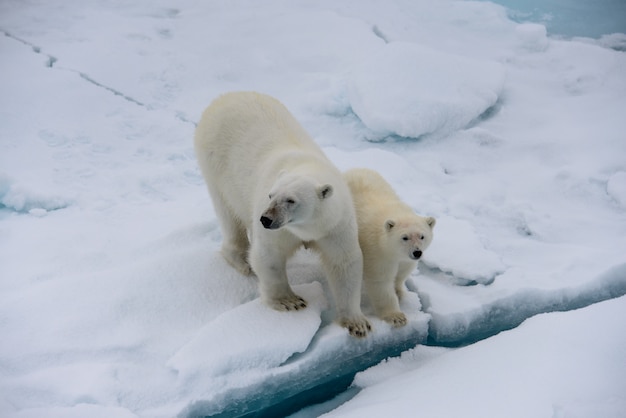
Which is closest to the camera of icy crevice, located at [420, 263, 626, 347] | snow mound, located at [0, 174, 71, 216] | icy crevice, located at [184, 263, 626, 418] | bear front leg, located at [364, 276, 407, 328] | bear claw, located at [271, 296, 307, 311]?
icy crevice, located at [184, 263, 626, 418]

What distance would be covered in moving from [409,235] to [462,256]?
0.83 m

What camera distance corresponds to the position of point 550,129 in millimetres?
5488

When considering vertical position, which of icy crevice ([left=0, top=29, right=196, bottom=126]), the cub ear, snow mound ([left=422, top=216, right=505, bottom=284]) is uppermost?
the cub ear

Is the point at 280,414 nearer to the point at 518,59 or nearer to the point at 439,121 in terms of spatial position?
the point at 439,121

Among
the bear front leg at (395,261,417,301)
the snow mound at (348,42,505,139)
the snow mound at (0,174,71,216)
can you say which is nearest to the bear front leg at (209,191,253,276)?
the bear front leg at (395,261,417,301)

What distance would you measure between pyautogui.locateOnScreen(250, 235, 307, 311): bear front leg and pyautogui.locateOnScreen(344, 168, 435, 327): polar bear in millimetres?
427

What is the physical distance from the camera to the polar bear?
3061 millimetres

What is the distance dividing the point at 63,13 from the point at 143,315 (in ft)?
18.4

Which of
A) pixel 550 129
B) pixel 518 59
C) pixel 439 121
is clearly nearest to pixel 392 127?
pixel 439 121

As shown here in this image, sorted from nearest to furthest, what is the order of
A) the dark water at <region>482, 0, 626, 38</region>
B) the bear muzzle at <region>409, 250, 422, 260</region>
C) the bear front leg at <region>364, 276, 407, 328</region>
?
the bear muzzle at <region>409, 250, 422, 260</region> → the bear front leg at <region>364, 276, 407, 328</region> → the dark water at <region>482, 0, 626, 38</region>

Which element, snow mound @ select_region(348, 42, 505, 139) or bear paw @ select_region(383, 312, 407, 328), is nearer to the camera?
bear paw @ select_region(383, 312, 407, 328)

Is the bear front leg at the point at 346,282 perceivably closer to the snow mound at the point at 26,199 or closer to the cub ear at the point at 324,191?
the cub ear at the point at 324,191

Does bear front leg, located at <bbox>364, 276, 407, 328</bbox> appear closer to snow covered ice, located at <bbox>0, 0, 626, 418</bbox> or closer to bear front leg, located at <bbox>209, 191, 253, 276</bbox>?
snow covered ice, located at <bbox>0, 0, 626, 418</bbox>

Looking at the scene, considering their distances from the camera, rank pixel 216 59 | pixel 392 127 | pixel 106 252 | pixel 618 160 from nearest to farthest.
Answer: pixel 106 252, pixel 618 160, pixel 392 127, pixel 216 59
